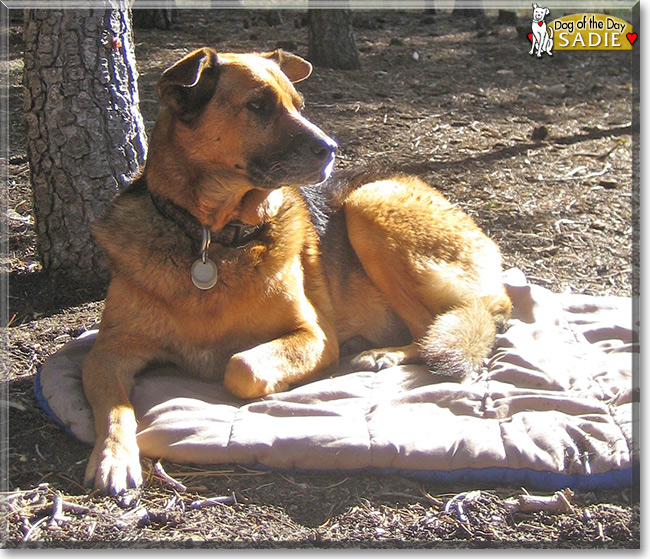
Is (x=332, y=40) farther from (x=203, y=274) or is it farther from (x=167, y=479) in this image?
(x=167, y=479)

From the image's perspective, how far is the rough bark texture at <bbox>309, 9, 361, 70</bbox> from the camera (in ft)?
27.6

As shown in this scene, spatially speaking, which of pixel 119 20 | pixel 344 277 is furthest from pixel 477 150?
pixel 119 20

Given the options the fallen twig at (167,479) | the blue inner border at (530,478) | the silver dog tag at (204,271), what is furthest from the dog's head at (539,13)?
the fallen twig at (167,479)

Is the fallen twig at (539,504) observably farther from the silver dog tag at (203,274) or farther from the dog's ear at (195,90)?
the dog's ear at (195,90)

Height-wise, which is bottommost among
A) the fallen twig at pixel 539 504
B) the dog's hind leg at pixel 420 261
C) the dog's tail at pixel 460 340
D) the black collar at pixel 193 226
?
the fallen twig at pixel 539 504

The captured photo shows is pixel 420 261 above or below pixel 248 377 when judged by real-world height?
above

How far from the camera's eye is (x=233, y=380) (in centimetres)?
355

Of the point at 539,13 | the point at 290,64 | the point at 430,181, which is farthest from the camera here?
the point at 539,13

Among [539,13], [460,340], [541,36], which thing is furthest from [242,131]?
[541,36]

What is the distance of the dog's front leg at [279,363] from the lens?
3551 mm

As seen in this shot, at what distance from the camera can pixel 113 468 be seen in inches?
119

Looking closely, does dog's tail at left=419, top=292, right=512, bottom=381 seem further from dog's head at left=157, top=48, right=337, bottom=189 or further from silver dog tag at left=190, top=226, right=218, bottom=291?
silver dog tag at left=190, top=226, right=218, bottom=291

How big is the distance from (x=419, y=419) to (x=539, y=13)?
5.31 metres

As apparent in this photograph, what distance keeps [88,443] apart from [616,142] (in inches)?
253
